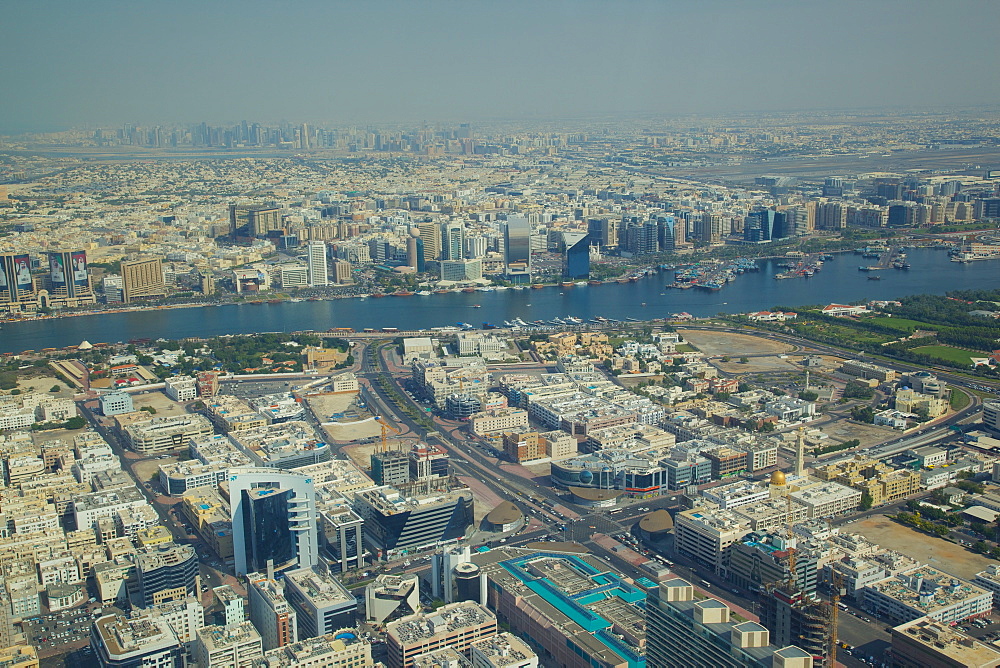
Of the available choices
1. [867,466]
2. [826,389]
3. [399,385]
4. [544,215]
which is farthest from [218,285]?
[867,466]

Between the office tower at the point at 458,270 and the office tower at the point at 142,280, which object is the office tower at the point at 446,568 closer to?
the office tower at the point at 142,280

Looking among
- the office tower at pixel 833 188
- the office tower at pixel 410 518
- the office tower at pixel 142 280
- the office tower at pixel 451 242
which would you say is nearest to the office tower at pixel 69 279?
the office tower at pixel 142 280

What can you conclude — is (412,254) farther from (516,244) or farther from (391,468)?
(391,468)

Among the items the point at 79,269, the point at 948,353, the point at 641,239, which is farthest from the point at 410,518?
the point at 641,239

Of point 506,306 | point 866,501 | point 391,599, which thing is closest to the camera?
point 391,599

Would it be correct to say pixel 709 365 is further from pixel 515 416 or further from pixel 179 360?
pixel 179 360

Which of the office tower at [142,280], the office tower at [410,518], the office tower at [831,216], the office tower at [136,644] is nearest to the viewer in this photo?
the office tower at [136,644]

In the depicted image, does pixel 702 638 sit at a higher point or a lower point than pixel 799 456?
higher
